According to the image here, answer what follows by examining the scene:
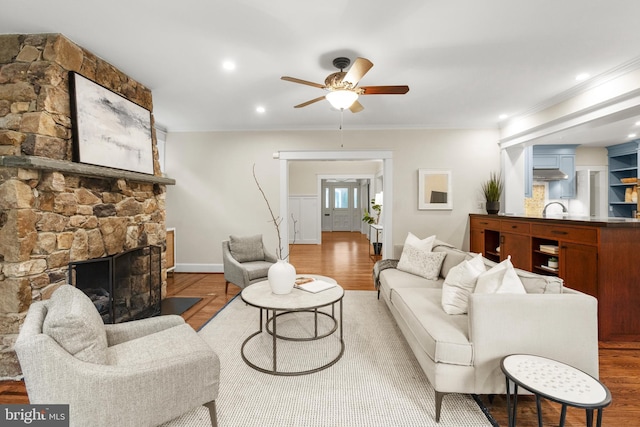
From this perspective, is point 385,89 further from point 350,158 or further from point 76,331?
point 76,331

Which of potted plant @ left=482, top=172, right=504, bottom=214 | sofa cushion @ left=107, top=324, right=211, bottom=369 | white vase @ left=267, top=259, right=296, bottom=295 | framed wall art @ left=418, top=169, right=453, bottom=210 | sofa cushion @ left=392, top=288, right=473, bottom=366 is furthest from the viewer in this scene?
framed wall art @ left=418, top=169, right=453, bottom=210

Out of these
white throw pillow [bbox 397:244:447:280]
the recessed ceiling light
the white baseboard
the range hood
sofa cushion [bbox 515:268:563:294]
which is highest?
the recessed ceiling light

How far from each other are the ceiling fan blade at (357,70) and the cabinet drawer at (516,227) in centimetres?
285

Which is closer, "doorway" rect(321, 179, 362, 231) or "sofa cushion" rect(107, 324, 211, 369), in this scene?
"sofa cushion" rect(107, 324, 211, 369)

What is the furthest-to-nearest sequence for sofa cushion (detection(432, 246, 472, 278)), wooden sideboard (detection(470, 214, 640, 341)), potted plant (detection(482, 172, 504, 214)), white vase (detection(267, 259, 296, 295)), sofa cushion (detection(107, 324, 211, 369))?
potted plant (detection(482, 172, 504, 214)) < sofa cushion (detection(432, 246, 472, 278)) < wooden sideboard (detection(470, 214, 640, 341)) < white vase (detection(267, 259, 296, 295)) < sofa cushion (detection(107, 324, 211, 369))

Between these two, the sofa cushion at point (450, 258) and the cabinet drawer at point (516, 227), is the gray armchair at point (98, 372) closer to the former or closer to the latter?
the sofa cushion at point (450, 258)

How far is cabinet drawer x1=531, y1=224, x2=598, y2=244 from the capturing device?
8.66ft

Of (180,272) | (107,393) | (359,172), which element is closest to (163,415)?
(107,393)

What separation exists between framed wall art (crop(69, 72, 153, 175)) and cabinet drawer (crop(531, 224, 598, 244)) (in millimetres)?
4591

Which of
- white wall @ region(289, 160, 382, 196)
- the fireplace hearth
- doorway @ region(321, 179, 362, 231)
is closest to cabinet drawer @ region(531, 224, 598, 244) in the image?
the fireplace hearth

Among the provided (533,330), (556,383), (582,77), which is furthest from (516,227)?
(556,383)

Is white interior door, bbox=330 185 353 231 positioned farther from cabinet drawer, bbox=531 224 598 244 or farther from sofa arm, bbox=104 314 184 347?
sofa arm, bbox=104 314 184 347

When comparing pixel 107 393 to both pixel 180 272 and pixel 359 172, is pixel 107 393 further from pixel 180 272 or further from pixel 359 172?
pixel 359 172

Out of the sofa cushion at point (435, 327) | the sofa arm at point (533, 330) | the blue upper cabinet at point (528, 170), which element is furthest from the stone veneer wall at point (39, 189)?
the blue upper cabinet at point (528, 170)
